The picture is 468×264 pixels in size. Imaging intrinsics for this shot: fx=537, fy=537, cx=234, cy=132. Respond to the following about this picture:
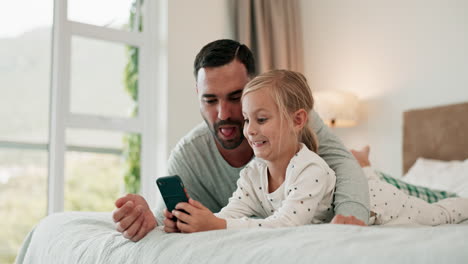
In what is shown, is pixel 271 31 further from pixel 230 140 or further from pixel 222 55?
pixel 230 140

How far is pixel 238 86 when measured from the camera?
1.81m

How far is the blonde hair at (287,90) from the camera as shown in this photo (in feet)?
4.71

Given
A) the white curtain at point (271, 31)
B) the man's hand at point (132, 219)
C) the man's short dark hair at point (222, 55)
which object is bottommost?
the man's hand at point (132, 219)

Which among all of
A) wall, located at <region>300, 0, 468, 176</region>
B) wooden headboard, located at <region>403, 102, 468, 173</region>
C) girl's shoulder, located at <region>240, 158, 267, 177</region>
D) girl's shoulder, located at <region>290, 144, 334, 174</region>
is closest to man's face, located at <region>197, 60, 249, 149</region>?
girl's shoulder, located at <region>240, 158, 267, 177</region>

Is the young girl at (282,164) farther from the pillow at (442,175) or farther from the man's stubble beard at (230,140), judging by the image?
the pillow at (442,175)

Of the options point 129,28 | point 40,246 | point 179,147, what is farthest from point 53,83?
point 40,246

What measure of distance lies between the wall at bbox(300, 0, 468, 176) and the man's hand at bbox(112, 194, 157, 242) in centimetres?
256

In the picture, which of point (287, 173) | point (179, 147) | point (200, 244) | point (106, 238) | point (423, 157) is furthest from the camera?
point (423, 157)

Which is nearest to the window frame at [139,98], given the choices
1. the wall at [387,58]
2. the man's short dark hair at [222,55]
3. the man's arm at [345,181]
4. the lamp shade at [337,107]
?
the lamp shade at [337,107]

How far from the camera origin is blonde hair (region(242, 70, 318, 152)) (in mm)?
1436

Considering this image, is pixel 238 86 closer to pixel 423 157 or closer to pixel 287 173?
pixel 287 173

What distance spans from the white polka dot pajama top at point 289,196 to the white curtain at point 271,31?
248 centimetres

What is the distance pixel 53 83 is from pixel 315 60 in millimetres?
1945

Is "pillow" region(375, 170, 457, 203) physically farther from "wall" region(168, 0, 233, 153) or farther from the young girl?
"wall" region(168, 0, 233, 153)
